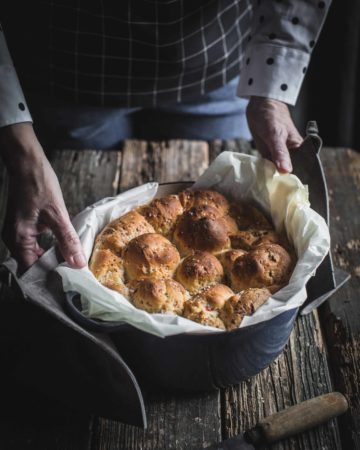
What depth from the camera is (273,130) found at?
1.41m

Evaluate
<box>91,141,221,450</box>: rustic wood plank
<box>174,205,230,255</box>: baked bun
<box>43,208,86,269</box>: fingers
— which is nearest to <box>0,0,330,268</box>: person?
<box>43,208,86,269</box>: fingers

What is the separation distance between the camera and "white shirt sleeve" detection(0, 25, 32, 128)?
1.29 metres

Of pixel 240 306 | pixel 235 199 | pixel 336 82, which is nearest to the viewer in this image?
pixel 240 306

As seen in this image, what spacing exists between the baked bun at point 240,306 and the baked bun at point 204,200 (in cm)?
30

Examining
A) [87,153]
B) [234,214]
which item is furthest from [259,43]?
[87,153]

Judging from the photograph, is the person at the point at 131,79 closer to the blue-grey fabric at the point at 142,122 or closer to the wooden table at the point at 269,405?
the blue-grey fabric at the point at 142,122

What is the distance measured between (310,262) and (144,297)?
324 mm

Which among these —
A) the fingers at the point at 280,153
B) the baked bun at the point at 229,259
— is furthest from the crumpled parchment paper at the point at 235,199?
the baked bun at the point at 229,259

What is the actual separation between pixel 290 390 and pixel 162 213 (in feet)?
1.53

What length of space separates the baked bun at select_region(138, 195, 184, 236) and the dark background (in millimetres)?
1629

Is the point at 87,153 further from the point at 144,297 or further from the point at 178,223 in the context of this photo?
the point at 144,297

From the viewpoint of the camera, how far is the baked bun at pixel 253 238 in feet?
4.19

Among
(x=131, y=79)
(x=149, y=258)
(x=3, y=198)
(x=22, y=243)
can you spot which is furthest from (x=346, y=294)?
(x=3, y=198)

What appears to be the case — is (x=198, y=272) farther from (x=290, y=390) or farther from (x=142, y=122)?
(x=142, y=122)
